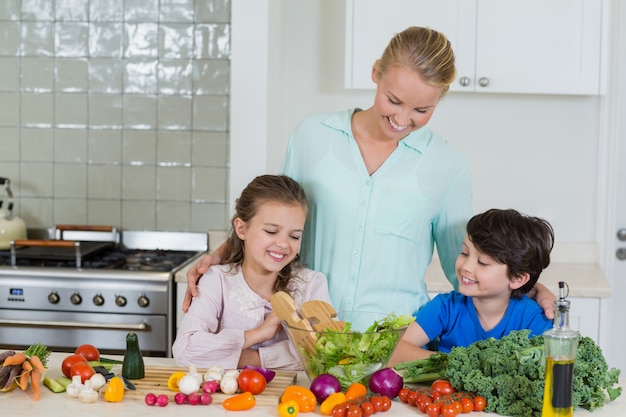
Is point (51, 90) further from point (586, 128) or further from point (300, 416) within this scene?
point (300, 416)

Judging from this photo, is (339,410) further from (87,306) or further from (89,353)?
(87,306)

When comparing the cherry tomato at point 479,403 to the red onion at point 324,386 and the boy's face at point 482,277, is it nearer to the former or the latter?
the red onion at point 324,386

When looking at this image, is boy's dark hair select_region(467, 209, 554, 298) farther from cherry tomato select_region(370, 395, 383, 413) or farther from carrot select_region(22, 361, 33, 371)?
carrot select_region(22, 361, 33, 371)

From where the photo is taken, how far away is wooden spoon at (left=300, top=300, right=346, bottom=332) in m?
1.89

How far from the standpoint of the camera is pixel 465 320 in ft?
7.43

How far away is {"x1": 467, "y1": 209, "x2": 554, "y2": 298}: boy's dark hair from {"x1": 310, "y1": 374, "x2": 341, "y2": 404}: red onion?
0.61 m

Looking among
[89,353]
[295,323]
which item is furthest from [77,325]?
[295,323]

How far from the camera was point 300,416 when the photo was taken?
1.74m

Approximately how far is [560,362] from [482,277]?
24.4 inches

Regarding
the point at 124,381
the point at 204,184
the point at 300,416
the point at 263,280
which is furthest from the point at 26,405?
the point at 204,184

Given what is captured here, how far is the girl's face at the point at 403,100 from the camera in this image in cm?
Result: 207

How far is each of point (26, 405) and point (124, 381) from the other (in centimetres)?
20

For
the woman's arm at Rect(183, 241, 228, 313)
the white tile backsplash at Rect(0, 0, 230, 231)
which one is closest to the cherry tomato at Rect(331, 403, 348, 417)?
the woman's arm at Rect(183, 241, 228, 313)

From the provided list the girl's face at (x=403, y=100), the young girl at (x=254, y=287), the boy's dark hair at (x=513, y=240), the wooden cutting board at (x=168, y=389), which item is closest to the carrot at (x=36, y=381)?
the wooden cutting board at (x=168, y=389)
